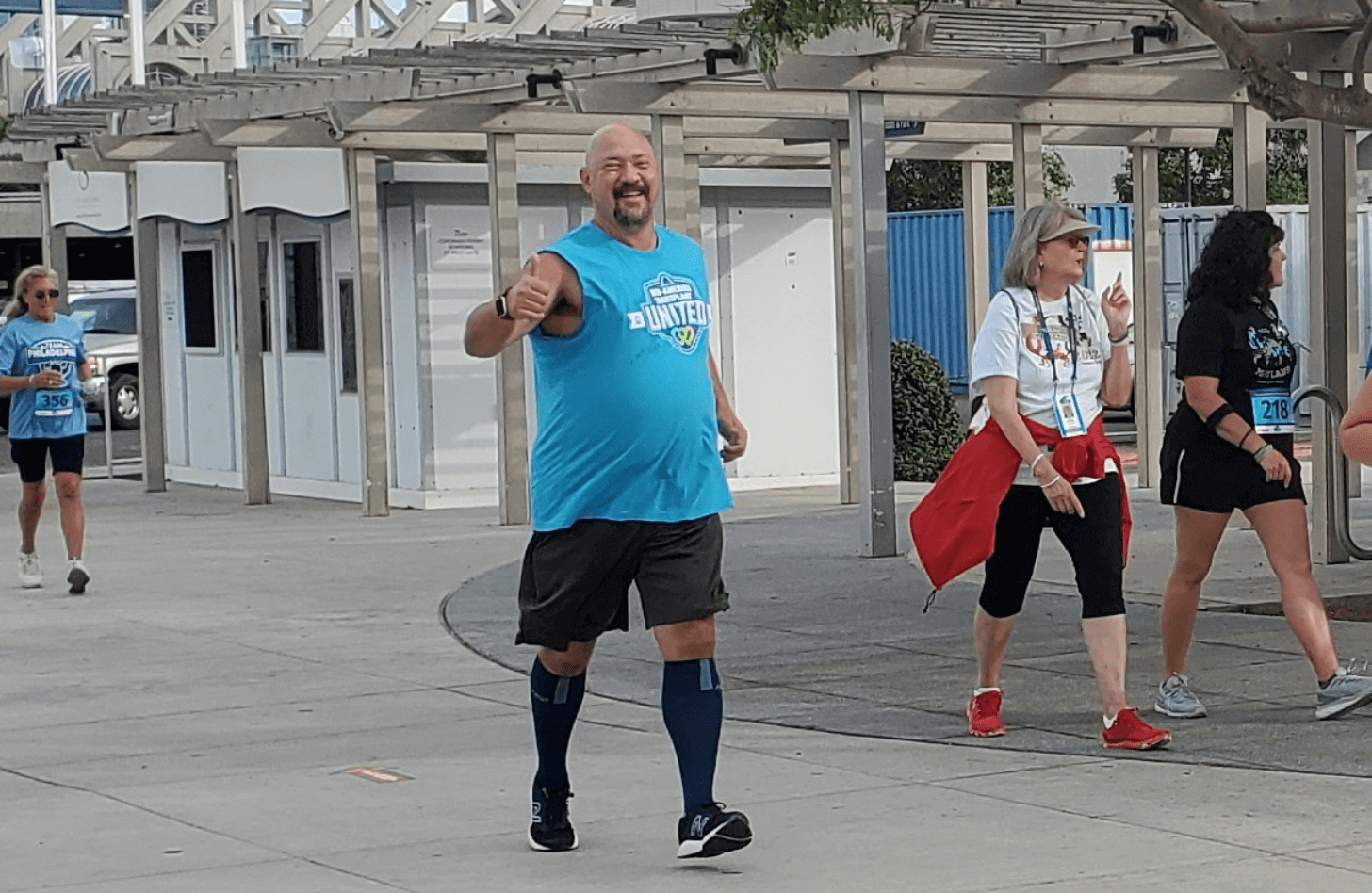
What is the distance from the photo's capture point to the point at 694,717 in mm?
6074

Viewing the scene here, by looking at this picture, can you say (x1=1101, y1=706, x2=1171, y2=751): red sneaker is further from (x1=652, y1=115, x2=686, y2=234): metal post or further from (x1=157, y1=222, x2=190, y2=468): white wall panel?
(x1=157, y1=222, x2=190, y2=468): white wall panel

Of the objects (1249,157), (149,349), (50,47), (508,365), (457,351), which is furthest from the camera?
(50,47)

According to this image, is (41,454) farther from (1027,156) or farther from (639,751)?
(1027,156)

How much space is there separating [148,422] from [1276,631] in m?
12.4

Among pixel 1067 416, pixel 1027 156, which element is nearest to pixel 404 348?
pixel 1027 156

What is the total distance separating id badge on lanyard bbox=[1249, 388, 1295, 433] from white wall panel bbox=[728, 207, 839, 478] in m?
11.4

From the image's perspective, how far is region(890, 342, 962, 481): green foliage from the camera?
1922cm

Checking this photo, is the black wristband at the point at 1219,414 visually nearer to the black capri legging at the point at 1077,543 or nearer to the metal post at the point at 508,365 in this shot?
the black capri legging at the point at 1077,543

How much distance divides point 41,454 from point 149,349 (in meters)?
8.02

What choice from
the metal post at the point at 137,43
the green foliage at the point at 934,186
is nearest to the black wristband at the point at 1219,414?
the metal post at the point at 137,43

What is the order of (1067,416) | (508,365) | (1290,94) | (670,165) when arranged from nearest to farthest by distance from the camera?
(1067,416), (1290,94), (670,165), (508,365)

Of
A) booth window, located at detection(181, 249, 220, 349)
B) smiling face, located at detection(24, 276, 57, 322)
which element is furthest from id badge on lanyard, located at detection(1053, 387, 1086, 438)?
booth window, located at detection(181, 249, 220, 349)

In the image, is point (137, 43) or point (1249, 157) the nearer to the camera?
point (1249, 157)

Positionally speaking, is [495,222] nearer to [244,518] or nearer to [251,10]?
[244,518]
